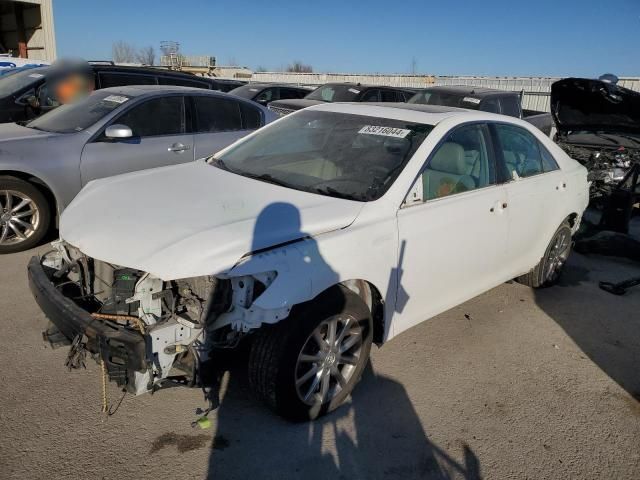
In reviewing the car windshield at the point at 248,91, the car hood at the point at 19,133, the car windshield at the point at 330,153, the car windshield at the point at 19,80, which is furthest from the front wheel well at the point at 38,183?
the car windshield at the point at 248,91

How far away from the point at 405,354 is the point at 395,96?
10.2 metres

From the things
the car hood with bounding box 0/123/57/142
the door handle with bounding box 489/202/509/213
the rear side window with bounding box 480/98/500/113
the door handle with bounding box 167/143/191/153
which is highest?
the rear side window with bounding box 480/98/500/113

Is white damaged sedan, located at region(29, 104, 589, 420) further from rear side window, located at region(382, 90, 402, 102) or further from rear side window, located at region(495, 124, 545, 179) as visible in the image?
rear side window, located at region(382, 90, 402, 102)

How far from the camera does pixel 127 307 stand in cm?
265

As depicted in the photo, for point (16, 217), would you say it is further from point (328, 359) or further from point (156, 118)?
point (328, 359)

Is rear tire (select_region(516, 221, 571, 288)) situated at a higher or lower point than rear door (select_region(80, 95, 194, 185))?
lower

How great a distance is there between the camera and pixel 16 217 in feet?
16.4

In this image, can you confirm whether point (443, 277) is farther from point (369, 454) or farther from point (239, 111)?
point (239, 111)

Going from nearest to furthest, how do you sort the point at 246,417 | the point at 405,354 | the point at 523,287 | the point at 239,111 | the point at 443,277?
the point at 246,417, the point at 443,277, the point at 405,354, the point at 523,287, the point at 239,111

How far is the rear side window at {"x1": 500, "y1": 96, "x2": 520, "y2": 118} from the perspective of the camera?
10617 millimetres

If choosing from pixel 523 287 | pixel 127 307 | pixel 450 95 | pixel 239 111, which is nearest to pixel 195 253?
pixel 127 307

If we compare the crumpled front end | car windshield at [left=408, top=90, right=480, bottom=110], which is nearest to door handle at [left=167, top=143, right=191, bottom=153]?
the crumpled front end

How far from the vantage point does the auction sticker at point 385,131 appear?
3.53m

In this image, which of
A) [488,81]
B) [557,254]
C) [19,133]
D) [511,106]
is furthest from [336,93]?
[488,81]
